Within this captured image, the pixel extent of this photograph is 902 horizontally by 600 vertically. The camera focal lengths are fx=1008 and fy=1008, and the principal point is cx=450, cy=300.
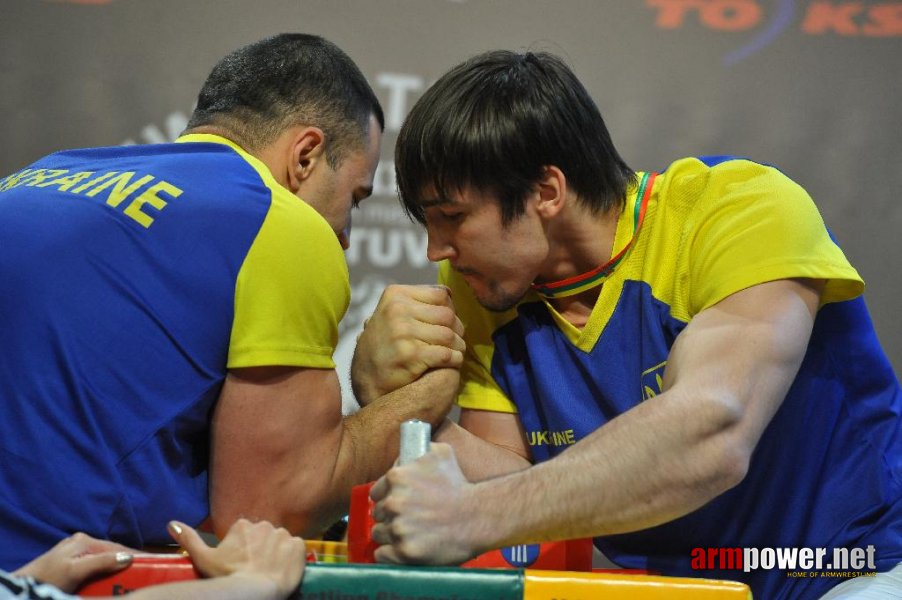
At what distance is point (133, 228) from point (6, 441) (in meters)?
0.27

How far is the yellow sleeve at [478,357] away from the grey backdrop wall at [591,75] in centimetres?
73

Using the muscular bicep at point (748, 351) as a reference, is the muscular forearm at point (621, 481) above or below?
below

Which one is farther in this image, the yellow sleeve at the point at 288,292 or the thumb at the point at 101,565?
the yellow sleeve at the point at 288,292

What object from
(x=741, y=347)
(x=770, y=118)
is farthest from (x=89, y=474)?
(x=770, y=118)

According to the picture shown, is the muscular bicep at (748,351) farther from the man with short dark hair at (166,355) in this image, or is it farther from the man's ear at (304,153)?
the man's ear at (304,153)

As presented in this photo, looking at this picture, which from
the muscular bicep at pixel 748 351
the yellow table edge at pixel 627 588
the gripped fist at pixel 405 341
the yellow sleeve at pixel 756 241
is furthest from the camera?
the gripped fist at pixel 405 341

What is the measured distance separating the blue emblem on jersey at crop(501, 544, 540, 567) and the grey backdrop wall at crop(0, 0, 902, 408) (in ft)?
3.84

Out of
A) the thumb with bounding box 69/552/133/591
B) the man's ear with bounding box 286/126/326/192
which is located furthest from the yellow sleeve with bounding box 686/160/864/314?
the thumb with bounding box 69/552/133/591

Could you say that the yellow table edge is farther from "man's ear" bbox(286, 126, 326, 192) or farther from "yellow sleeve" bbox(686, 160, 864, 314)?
"man's ear" bbox(286, 126, 326, 192)

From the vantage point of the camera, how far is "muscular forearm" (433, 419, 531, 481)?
1.52 meters

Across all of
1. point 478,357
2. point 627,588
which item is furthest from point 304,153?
point 627,588

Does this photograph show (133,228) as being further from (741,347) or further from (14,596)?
(741,347)

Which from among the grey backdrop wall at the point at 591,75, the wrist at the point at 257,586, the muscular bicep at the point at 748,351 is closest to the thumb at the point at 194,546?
the wrist at the point at 257,586

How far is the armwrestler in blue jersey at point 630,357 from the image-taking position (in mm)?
1007
